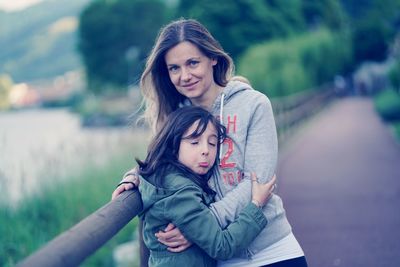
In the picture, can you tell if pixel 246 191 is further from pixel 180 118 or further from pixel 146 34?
pixel 146 34

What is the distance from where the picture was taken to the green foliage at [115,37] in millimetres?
57375

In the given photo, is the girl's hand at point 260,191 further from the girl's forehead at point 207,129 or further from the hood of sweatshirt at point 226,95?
the hood of sweatshirt at point 226,95

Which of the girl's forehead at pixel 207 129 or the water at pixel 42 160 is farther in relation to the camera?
the water at pixel 42 160

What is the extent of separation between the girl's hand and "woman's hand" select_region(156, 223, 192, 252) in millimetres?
279

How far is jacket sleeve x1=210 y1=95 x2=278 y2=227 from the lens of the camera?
7.00 ft

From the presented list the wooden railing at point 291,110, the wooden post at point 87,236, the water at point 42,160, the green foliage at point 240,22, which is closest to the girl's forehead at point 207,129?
the wooden post at point 87,236

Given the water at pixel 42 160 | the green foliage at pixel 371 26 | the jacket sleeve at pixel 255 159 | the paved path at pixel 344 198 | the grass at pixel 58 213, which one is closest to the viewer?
the jacket sleeve at pixel 255 159

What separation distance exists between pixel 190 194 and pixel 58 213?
530 centimetres

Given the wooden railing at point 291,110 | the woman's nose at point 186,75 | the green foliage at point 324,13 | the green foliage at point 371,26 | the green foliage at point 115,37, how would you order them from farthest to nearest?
the green foliage at point 115,37 → the green foliage at point 371,26 → the green foliage at point 324,13 → the wooden railing at point 291,110 → the woman's nose at point 186,75

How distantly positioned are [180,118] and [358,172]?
26.9 ft

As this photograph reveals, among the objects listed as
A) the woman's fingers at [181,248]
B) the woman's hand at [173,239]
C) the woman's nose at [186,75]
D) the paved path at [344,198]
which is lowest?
the paved path at [344,198]

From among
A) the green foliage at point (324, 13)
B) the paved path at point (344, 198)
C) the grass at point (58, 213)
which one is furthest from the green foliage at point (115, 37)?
the grass at point (58, 213)

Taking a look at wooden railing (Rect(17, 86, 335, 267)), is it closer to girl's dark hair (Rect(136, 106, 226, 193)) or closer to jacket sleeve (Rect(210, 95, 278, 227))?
girl's dark hair (Rect(136, 106, 226, 193))

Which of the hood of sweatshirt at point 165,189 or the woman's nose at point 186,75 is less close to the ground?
the woman's nose at point 186,75
